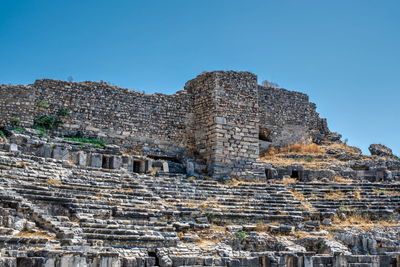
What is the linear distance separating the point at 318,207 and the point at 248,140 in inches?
160

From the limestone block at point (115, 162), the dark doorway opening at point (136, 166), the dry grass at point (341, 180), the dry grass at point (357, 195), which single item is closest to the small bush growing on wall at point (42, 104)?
the limestone block at point (115, 162)

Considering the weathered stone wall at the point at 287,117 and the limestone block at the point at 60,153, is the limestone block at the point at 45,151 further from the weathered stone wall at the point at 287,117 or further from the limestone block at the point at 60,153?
the weathered stone wall at the point at 287,117

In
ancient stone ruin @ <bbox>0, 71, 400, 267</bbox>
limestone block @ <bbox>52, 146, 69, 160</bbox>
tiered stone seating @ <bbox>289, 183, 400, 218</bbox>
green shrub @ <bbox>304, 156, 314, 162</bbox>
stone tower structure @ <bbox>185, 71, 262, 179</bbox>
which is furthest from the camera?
green shrub @ <bbox>304, 156, 314, 162</bbox>

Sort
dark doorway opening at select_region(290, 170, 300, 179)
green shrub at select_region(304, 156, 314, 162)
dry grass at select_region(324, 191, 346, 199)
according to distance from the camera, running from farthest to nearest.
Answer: green shrub at select_region(304, 156, 314, 162), dark doorway opening at select_region(290, 170, 300, 179), dry grass at select_region(324, 191, 346, 199)

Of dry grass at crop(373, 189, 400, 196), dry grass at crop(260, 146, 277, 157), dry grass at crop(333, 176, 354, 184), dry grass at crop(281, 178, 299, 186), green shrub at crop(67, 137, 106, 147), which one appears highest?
dry grass at crop(260, 146, 277, 157)

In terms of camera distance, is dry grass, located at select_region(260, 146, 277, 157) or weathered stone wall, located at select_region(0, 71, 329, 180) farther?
dry grass, located at select_region(260, 146, 277, 157)

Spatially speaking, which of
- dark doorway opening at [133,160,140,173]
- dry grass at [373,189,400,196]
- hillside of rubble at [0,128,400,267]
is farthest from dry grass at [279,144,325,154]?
dark doorway opening at [133,160,140,173]

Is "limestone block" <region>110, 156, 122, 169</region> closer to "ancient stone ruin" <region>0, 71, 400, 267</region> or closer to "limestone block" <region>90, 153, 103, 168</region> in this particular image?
"ancient stone ruin" <region>0, 71, 400, 267</region>

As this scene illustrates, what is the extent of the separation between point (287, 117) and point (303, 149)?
1.84 metres

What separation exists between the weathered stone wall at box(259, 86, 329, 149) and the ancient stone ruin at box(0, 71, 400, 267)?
6cm

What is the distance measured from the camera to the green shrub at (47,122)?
741 inches

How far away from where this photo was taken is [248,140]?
2078 centimetres

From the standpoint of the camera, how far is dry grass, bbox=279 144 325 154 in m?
24.9

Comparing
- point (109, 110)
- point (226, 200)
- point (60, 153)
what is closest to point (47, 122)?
point (109, 110)
